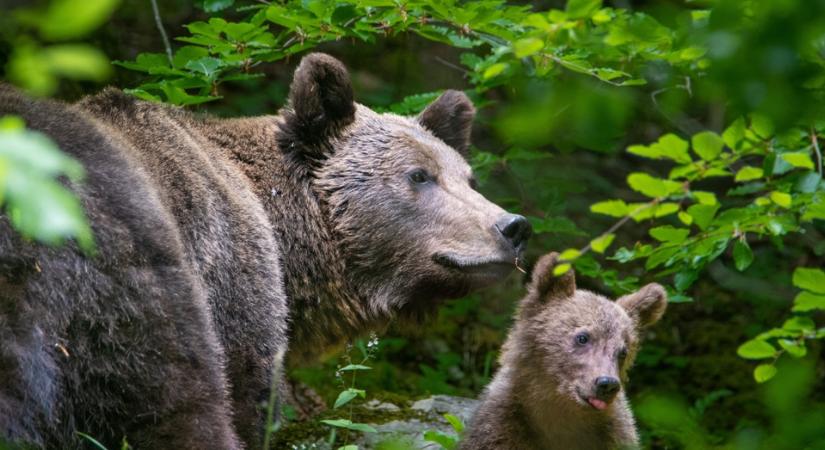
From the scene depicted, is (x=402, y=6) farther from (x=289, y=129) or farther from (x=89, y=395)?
(x=89, y=395)

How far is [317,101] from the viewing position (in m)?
6.54

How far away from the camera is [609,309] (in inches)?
250

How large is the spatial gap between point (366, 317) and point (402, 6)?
2.06 m

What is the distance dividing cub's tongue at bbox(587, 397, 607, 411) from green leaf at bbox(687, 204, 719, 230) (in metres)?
1.25

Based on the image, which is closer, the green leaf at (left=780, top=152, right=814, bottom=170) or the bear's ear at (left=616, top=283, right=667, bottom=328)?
the green leaf at (left=780, top=152, right=814, bottom=170)

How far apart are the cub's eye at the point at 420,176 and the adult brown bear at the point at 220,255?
10 millimetres

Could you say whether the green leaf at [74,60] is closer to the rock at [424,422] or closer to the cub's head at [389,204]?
the cub's head at [389,204]

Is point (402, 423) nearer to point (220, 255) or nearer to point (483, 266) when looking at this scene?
point (483, 266)

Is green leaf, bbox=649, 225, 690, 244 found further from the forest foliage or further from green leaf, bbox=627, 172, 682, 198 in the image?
green leaf, bbox=627, 172, 682, 198

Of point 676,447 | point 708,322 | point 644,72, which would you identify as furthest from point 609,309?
point 708,322

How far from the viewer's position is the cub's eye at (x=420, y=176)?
6594 millimetres

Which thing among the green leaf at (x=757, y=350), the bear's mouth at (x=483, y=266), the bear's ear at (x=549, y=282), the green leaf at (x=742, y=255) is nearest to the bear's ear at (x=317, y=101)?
the bear's mouth at (x=483, y=266)

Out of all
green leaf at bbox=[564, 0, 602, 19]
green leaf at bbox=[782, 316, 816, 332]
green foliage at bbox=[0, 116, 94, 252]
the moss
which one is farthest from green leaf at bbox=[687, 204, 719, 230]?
green foliage at bbox=[0, 116, 94, 252]

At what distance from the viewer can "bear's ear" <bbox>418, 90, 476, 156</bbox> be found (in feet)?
24.0
